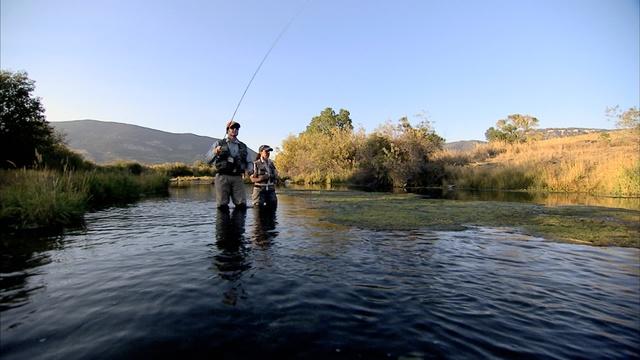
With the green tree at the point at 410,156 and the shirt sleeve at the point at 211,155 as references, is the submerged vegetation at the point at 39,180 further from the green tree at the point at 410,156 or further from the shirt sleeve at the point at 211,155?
the green tree at the point at 410,156

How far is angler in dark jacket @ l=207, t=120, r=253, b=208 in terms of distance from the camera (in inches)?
428

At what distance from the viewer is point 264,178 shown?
12062mm

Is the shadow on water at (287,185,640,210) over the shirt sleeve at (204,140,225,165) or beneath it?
beneath

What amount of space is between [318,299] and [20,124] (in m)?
32.4

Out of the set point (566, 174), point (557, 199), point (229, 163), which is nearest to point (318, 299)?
point (229, 163)

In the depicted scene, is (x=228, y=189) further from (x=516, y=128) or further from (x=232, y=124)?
(x=516, y=128)

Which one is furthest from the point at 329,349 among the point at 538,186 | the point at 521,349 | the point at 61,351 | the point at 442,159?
the point at 442,159

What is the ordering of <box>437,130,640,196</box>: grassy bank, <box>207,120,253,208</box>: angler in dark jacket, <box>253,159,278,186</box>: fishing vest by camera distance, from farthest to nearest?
<box>437,130,640,196</box>: grassy bank, <box>253,159,278,186</box>: fishing vest, <box>207,120,253,208</box>: angler in dark jacket

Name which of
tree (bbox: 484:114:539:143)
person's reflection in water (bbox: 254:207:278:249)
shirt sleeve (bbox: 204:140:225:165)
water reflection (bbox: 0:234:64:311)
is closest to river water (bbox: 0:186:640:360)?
water reflection (bbox: 0:234:64:311)

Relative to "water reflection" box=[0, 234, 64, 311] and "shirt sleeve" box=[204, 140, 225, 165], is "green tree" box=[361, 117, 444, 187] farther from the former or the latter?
"water reflection" box=[0, 234, 64, 311]

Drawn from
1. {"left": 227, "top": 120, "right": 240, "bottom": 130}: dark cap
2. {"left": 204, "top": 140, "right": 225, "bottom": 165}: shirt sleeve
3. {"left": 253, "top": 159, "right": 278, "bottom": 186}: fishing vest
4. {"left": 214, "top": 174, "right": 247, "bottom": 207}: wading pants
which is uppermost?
{"left": 227, "top": 120, "right": 240, "bottom": 130}: dark cap

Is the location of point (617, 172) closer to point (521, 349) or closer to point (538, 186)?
point (538, 186)

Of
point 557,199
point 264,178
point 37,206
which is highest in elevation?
point 264,178

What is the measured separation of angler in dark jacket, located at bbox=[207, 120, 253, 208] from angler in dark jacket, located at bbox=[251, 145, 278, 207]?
46cm
